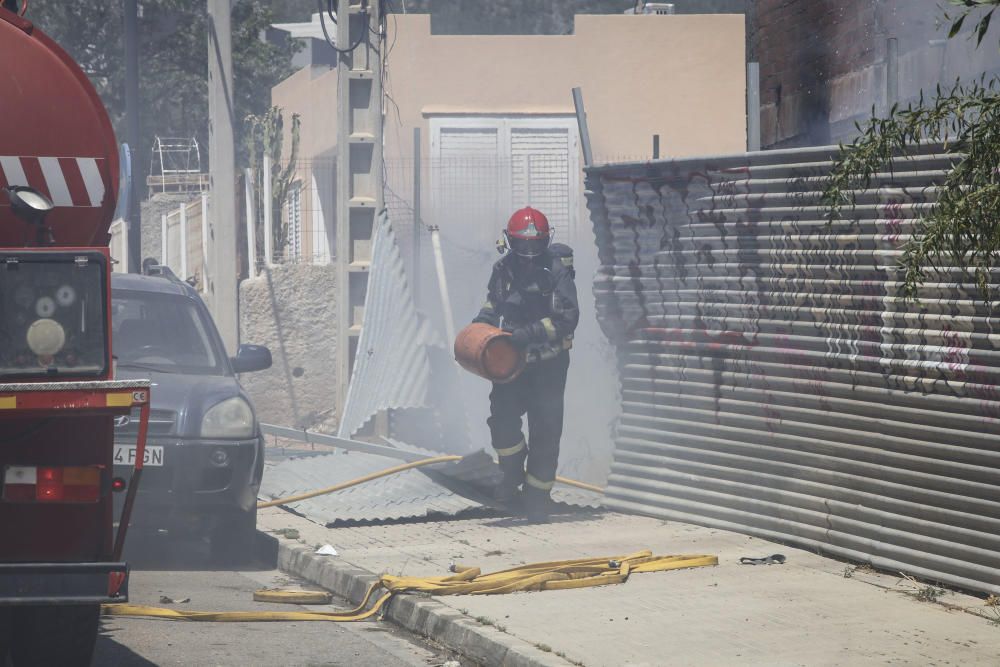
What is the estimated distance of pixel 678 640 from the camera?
6.47 meters

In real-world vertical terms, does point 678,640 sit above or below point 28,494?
below

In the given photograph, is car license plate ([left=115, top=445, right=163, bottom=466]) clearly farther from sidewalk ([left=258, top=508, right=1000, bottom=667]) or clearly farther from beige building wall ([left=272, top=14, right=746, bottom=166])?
beige building wall ([left=272, top=14, right=746, bottom=166])

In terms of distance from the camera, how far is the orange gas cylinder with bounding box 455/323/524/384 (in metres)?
9.98

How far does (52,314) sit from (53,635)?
56.9 inches

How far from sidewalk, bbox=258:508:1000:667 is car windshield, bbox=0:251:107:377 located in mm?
2212

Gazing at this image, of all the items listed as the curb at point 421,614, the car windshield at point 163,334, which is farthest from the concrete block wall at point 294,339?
the curb at point 421,614

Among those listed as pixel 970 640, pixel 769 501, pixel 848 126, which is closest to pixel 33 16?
pixel 848 126

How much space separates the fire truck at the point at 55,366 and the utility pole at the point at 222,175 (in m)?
9.99

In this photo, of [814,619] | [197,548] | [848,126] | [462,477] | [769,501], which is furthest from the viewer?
[848,126]

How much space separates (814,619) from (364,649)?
2035mm

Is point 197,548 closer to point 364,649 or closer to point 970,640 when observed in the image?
point 364,649

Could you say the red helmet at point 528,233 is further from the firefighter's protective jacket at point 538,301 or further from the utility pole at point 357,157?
the utility pole at point 357,157

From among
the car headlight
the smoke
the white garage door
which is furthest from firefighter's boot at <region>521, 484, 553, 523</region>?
the white garage door

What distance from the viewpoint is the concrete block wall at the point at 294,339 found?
1934cm
